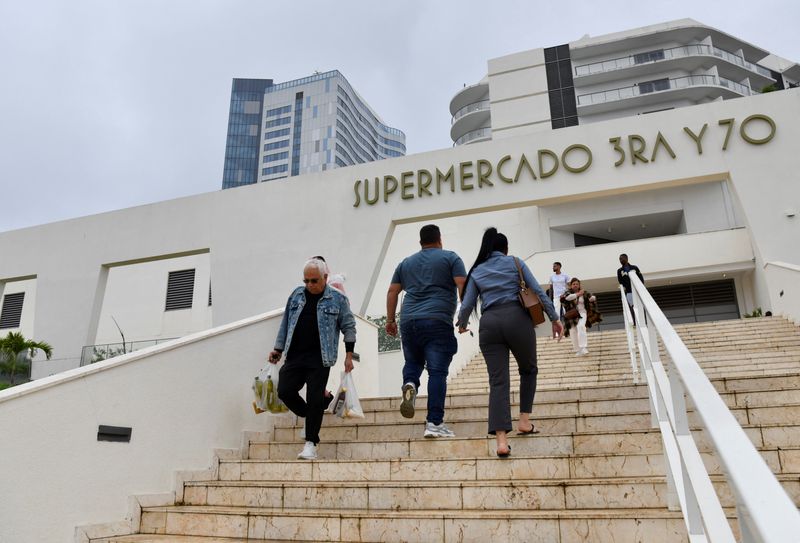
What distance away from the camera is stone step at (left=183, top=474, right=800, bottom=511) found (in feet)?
10.6

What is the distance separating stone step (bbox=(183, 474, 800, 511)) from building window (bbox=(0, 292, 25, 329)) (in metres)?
27.0

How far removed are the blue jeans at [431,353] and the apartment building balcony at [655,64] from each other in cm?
3747

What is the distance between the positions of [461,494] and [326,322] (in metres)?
1.86

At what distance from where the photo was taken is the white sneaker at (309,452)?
4.53m

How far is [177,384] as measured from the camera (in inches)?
A: 188

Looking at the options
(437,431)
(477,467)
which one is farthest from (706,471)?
(437,431)

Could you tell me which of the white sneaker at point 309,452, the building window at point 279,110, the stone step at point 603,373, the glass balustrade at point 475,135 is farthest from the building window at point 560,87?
the building window at point 279,110

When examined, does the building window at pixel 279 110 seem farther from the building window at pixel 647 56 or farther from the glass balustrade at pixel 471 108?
the building window at pixel 647 56

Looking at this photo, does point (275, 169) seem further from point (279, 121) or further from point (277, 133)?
point (279, 121)

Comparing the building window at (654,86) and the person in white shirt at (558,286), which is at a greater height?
the building window at (654,86)

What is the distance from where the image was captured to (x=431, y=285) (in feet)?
16.0

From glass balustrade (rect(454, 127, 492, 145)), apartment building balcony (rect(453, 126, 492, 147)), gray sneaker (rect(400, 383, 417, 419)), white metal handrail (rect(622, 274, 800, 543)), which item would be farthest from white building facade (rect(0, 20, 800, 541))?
glass balustrade (rect(454, 127, 492, 145))

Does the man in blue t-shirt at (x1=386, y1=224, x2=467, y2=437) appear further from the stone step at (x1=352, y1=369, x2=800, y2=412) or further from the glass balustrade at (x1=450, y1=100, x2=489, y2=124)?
the glass balustrade at (x1=450, y1=100, x2=489, y2=124)

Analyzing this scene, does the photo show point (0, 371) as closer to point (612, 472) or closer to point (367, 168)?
point (367, 168)
